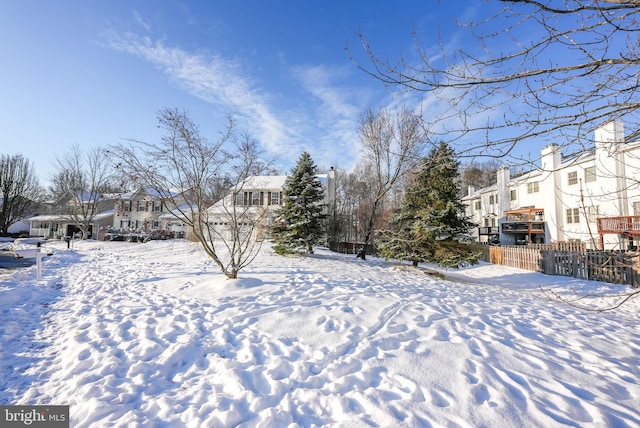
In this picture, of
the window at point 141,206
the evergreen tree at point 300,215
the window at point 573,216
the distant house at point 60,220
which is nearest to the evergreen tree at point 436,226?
the evergreen tree at point 300,215

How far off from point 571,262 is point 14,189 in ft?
159

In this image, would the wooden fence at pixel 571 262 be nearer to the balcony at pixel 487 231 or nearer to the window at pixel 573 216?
the window at pixel 573 216

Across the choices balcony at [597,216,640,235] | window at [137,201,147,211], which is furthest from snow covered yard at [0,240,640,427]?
window at [137,201,147,211]

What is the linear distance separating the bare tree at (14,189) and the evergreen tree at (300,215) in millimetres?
34341

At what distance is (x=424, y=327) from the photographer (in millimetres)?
4277

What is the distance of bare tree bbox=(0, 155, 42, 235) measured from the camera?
2994cm

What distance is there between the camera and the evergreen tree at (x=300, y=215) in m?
15.1

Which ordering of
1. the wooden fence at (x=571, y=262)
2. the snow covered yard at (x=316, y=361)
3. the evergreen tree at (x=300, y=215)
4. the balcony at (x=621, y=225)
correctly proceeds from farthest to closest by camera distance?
the balcony at (x=621, y=225), the evergreen tree at (x=300, y=215), the wooden fence at (x=571, y=262), the snow covered yard at (x=316, y=361)

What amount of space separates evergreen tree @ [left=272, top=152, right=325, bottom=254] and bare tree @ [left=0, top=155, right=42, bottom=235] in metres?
34.3

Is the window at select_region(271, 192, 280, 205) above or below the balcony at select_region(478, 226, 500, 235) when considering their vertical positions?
above

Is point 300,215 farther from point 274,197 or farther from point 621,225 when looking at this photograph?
point 621,225

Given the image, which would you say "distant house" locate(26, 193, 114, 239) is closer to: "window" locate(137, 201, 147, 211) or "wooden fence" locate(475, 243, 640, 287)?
"window" locate(137, 201, 147, 211)

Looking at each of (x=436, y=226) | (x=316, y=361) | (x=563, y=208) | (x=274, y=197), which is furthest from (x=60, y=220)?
(x=563, y=208)

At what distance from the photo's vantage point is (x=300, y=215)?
50.6 feet
